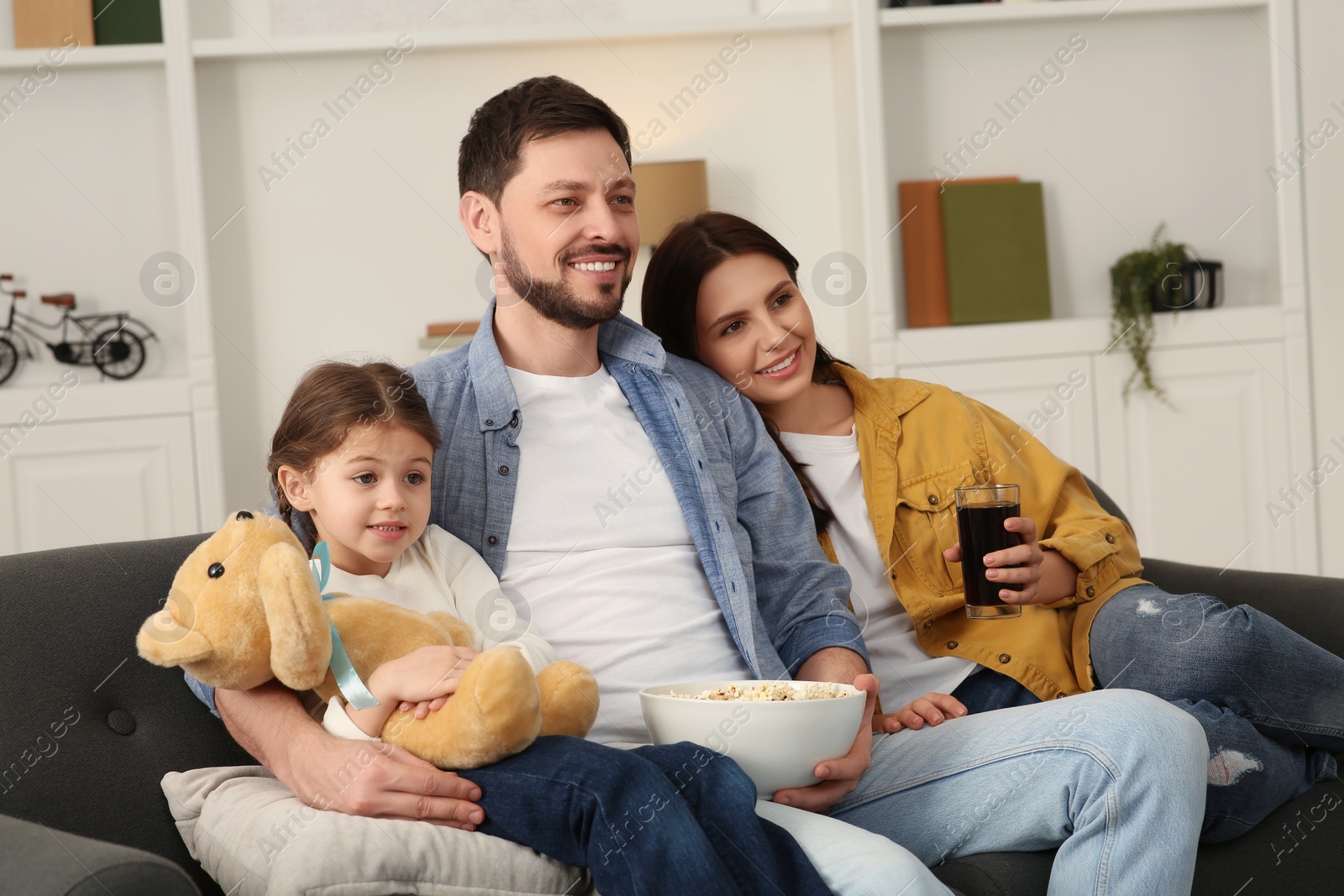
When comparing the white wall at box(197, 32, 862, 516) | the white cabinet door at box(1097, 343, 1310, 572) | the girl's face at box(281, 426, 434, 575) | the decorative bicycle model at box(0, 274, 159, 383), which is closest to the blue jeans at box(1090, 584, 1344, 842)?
the girl's face at box(281, 426, 434, 575)

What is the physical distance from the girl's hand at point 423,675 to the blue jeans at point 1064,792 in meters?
0.53

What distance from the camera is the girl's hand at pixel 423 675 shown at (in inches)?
43.8

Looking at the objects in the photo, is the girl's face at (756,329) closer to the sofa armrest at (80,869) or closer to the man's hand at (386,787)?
the man's hand at (386,787)

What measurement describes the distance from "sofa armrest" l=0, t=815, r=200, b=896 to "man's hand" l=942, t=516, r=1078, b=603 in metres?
1.03

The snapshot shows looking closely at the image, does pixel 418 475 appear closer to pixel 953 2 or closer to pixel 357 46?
pixel 357 46

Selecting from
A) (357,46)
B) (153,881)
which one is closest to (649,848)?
(153,881)

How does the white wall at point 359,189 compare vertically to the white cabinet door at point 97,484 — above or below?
above

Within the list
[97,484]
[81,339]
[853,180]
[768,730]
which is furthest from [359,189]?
[768,730]

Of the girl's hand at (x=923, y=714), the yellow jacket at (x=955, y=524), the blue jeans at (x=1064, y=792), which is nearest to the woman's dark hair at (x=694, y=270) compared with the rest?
the yellow jacket at (x=955, y=524)

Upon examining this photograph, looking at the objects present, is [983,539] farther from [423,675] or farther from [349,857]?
[349,857]

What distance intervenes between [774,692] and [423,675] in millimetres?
370

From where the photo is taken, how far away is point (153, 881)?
90 centimetres

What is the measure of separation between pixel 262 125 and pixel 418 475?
2.55 meters

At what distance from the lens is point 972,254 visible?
3545mm
